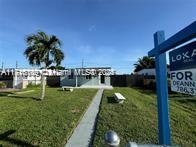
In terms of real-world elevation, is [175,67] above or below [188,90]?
above

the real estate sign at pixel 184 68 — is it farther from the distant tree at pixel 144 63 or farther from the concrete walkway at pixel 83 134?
the distant tree at pixel 144 63

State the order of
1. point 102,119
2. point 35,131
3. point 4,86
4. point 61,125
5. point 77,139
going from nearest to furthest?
point 77,139
point 35,131
point 61,125
point 102,119
point 4,86

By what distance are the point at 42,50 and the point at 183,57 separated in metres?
13.2

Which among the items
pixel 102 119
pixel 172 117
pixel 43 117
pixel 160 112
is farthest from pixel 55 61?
pixel 160 112

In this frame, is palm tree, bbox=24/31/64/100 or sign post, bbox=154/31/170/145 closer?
sign post, bbox=154/31/170/145

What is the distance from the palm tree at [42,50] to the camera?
47.4 ft

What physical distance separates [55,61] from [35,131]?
10288 millimetres

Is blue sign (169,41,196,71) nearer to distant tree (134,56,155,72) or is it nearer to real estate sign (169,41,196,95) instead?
real estate sign (169,41,196,95)

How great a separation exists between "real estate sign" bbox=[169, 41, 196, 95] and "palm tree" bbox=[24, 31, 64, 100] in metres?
12.5

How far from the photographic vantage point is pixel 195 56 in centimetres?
240

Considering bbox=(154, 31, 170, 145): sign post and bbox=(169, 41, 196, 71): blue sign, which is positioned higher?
bbox=(169, 41, 196, 71): blue sign

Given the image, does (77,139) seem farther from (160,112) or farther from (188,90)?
(188,90)

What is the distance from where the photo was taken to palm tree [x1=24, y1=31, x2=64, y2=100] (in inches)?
569

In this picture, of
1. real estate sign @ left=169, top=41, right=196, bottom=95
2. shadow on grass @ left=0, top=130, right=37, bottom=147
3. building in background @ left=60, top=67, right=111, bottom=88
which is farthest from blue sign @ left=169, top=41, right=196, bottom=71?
building in background @ left=60, top=67, right=111, bottom=88
